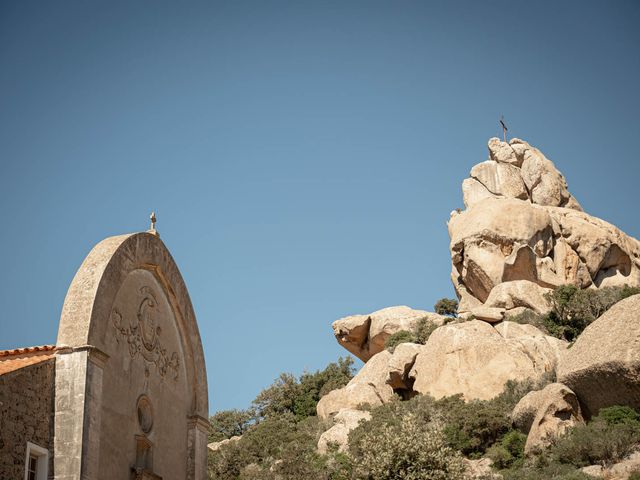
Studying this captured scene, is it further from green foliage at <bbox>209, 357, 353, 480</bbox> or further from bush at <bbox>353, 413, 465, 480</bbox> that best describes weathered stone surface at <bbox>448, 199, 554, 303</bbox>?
bush at <bbox>353, 413, 465, 480</bbox>

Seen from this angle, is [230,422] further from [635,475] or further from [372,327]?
[635,475]

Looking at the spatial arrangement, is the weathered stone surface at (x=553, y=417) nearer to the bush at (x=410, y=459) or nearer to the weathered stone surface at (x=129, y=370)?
the bush at (x=410, y=459)

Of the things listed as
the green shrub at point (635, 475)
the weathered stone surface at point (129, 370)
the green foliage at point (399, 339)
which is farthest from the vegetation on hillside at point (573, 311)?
the weathered stone surface at point (129, 370)

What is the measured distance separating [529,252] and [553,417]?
23.6 m

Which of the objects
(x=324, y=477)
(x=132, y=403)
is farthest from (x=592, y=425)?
(x=132, y=403)

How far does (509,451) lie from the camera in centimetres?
3522

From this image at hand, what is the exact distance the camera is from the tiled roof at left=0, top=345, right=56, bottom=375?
16.5m

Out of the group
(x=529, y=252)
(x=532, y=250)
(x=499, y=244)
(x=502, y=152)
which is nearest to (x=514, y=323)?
(x=529, y=252)

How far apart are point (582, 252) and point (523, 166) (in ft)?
35.2

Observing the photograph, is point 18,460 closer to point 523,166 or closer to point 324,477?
point 324,477

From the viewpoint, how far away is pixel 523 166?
6694cm

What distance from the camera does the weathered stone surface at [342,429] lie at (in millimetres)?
41875

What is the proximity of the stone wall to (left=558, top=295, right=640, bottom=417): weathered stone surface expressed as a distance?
64.2 ft

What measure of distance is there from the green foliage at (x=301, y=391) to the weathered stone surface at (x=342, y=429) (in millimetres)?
11761
